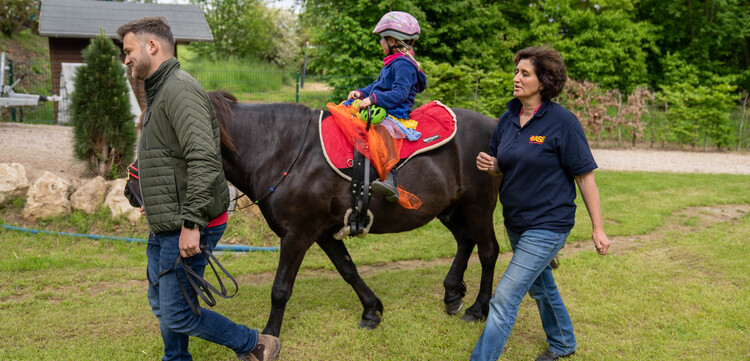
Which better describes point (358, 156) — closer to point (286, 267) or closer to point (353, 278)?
point (286, 267)

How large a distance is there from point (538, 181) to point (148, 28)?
2294 millimetres

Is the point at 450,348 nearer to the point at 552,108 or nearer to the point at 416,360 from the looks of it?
the point at 416,360

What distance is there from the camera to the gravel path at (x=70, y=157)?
757 cm

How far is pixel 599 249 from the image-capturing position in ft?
9.96

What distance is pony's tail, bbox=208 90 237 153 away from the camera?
11.0ft

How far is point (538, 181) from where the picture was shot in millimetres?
3064

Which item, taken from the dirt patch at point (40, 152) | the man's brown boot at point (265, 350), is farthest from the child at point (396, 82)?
the dirt patch at point (40, 152)

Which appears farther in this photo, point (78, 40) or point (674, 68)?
point (674, 68)

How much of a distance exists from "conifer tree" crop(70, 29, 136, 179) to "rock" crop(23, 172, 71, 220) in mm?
804

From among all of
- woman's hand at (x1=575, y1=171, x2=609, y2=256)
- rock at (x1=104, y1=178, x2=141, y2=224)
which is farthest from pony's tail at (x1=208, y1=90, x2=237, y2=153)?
rock at (x1=104, y1=178, x2=141, y2=224)

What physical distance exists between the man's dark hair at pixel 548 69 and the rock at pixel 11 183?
6.10 m

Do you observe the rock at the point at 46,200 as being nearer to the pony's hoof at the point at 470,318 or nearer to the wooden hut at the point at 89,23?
the pony's hoof at the point at 470,318

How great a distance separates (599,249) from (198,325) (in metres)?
2.35

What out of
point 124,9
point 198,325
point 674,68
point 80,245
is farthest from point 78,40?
point 674,68
